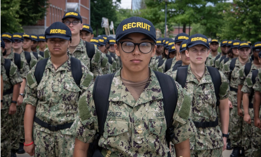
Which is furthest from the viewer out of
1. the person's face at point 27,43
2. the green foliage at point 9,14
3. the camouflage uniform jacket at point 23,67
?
the green foliage at point 9,14

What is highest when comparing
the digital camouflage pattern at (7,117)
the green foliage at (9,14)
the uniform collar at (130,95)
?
the green foliage at (9,14)

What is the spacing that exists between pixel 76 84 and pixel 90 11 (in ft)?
220

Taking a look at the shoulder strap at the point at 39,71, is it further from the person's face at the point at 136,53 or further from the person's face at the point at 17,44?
the person's face at the point at 17,44

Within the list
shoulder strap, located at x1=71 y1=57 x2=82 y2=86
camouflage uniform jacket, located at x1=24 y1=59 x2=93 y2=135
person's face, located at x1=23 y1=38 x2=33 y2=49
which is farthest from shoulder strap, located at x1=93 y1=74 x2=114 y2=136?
person's face, located at x1=23 y1=38 x2=33 y2=49

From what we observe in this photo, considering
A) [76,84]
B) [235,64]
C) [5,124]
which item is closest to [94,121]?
[76,84]

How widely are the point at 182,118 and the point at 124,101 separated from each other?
49 centimetres

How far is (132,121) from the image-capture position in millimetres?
2826

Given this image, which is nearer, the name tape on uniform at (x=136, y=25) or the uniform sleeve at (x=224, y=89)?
the name tape on uniform at (x=136, y=25)

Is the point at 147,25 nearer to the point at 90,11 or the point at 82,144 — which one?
the point at 82,144

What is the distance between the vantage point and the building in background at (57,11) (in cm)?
4044

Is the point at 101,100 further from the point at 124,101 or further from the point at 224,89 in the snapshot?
the point at 224,89

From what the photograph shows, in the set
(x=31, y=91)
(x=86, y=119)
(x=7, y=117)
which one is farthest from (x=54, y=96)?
(x=7, y=117)

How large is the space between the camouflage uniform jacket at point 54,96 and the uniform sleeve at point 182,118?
207cm

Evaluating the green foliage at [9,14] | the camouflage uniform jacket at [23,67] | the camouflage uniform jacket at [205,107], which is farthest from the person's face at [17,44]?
the green foliage at [9,14]
